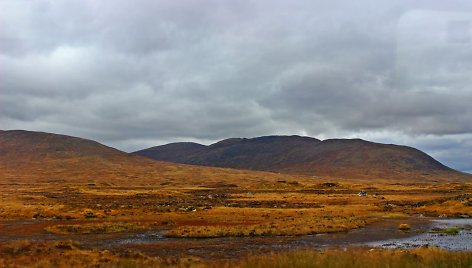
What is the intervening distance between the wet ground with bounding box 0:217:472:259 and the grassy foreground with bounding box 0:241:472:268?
408cm

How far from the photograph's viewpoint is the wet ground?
32.4 m

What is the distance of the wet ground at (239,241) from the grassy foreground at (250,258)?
4085 mm

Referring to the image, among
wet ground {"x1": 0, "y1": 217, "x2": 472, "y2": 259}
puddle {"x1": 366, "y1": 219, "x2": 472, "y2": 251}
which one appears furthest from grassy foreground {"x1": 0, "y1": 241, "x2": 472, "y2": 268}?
puddle {"x1": 366, "y1": 219, "x2": 472, "y2": 251}

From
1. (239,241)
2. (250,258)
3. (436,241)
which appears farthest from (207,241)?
(436,241)

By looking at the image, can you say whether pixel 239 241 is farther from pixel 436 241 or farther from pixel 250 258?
pixel 250 258

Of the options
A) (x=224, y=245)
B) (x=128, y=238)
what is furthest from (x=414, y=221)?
(x=128, y=238)

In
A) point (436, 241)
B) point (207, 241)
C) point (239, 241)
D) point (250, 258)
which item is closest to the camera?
point (250, 258)

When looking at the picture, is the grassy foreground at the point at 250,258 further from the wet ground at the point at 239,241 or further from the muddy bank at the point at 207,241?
the wet ground at the point at 239,241

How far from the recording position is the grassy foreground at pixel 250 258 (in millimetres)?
17406

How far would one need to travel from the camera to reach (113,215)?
60.1 metres

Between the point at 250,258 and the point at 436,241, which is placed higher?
the point at 250,258

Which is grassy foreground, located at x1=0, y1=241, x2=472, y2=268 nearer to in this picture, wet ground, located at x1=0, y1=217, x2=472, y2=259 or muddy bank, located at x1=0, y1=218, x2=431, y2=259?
muddy bank, located at x1=0, y1=218, x2=431, y2=259

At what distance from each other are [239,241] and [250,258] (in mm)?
17626

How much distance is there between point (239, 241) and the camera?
1463 inches
